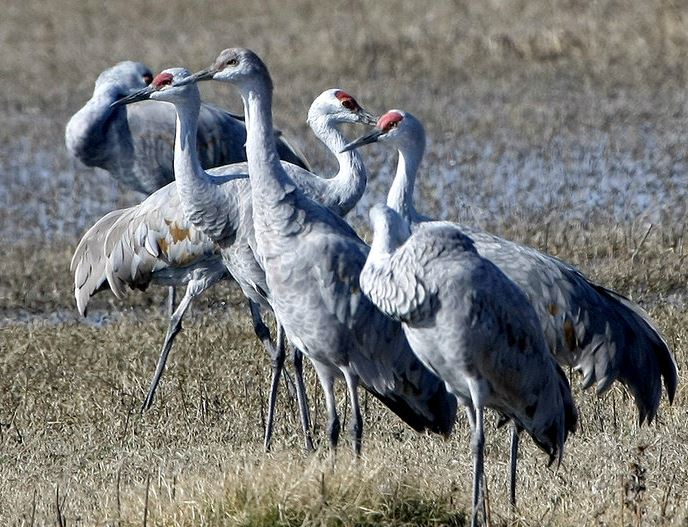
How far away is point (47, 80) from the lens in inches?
627

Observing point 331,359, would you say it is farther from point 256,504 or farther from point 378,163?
point 378,163

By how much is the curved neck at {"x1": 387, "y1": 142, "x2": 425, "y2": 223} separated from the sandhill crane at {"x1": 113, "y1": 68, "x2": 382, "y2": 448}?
592mm

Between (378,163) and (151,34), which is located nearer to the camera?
(378,163)

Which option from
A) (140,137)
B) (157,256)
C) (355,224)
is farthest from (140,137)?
(355,224)

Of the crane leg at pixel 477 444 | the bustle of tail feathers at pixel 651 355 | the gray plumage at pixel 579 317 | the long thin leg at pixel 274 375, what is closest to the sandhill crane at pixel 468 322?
the crane leg at pixel 477 444

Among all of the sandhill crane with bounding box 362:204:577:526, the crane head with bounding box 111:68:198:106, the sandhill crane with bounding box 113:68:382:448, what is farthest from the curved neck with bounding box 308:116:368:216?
the sandhill crane with bounding box 362:204:577:526

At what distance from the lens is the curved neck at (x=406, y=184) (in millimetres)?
5570

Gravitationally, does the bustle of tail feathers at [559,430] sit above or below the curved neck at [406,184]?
below

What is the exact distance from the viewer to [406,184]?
5.58 m

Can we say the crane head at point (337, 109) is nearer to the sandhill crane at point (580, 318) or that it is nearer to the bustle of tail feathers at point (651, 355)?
the sandhill crane at point (580, 318)

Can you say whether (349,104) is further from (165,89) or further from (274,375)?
(274,375)

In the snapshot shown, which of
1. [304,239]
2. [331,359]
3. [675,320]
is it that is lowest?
[675,320]

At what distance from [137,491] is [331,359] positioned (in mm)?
868

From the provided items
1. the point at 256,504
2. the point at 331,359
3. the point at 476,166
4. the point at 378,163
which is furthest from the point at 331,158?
the point at 256,504
